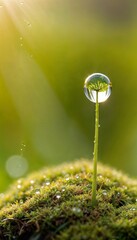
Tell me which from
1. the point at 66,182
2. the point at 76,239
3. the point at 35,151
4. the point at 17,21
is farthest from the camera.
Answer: the point at 35,151

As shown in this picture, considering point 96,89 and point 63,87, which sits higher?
point 63,87

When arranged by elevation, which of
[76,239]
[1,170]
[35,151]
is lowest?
[76,239]

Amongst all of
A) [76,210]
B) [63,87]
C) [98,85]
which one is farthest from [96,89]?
[63,87]

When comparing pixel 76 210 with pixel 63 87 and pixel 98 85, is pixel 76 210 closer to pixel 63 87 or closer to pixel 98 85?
pixel 98 85

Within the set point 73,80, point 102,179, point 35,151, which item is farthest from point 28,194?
point 73,80

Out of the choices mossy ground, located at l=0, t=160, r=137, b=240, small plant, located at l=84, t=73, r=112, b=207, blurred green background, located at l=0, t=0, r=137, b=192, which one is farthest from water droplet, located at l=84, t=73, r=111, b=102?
blurred green background, located at l=0, t=0, r=137, b=192

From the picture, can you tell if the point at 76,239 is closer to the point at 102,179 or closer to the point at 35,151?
the point at 102,179

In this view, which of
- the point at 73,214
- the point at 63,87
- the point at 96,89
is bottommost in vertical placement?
the point at 73,214
